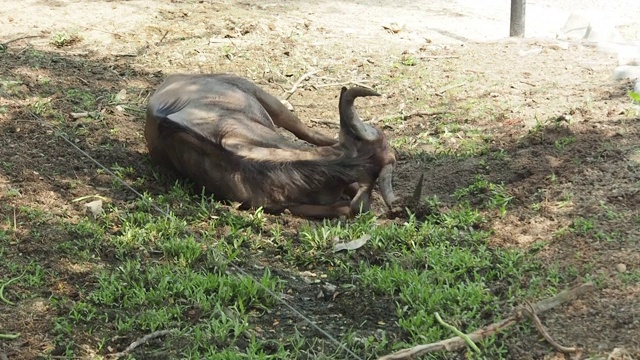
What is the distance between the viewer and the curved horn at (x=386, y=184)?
6363 millimetres

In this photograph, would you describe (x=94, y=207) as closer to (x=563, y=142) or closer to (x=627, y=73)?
(x=563, y=142)

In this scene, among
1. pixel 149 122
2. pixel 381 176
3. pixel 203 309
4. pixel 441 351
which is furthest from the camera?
pixel 149 122

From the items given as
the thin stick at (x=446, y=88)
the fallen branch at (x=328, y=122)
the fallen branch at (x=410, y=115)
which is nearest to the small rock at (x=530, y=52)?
the thin stick at (x=446, y=88)

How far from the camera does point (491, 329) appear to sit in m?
4.65

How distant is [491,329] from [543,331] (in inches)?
10.5

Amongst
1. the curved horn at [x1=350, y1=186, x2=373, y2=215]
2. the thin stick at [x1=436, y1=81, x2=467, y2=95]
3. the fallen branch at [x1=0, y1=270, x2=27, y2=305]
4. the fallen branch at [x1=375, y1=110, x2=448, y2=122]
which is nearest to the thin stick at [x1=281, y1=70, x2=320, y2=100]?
the fallen branch at [x1=375, y1=110, x2=448, y2=122]

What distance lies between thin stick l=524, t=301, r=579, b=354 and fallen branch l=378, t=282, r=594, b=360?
37 mm

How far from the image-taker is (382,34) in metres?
10.6

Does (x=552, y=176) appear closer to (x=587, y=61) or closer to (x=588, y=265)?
(x=588, y=265)

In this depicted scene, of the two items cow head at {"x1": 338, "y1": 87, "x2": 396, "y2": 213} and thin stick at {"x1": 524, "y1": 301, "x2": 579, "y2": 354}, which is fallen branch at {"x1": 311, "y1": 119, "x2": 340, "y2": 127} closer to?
cow head at {"x1": 338, "y1": 87, "x2": 396, "y2": 213}

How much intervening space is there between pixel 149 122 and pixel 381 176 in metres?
1.95

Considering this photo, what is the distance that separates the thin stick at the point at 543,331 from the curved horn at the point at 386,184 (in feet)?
5.85

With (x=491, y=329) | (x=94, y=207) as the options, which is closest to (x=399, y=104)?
(x=94, y=207)

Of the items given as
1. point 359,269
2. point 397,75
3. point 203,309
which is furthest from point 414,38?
point 203,309
